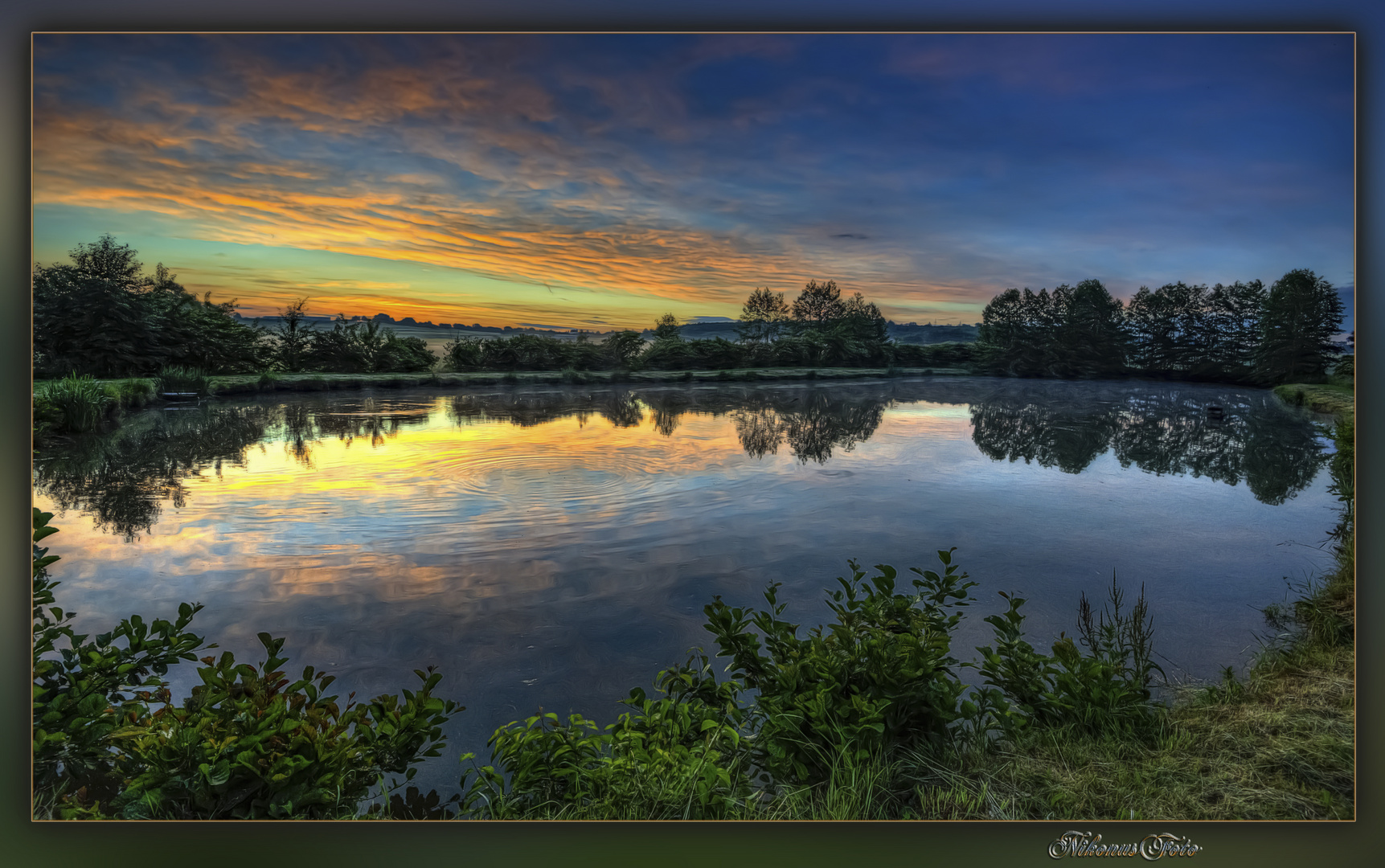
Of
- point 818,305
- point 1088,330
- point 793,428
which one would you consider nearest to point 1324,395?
point 1088,330

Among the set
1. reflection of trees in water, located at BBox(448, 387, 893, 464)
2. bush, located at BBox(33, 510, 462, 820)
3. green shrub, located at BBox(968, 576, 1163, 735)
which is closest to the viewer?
bush, located at BBox(33, 510, 462, 820)

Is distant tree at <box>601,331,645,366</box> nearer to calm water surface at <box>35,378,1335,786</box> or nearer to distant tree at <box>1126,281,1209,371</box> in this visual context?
calm water surface at <box>35,378,1335,786</box>

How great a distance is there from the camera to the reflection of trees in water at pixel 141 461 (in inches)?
91.2

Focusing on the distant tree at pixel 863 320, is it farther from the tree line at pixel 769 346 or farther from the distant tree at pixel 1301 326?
the distant tree at pixel 1301 326

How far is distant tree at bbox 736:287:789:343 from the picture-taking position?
3.72 metres

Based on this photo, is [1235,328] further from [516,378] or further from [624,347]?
[516,378]

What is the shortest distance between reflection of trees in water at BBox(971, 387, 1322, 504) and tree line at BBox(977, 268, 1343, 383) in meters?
0.25

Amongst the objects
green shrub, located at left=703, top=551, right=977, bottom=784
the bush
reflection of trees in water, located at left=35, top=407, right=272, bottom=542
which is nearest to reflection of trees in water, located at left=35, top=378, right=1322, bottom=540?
reflection of trees in water, located at left=35, top=407, right=272, bottom=542

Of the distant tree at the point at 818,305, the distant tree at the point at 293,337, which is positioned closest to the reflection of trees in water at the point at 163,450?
the distant tree at the point at 293,337

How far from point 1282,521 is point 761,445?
134 inches

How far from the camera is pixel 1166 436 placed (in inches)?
159

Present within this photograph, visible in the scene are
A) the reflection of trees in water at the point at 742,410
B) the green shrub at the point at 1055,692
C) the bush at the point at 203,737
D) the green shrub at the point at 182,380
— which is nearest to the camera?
the bush at the point at 203,737

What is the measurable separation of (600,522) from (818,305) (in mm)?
2065

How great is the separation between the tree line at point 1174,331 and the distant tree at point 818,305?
0.91 meters
